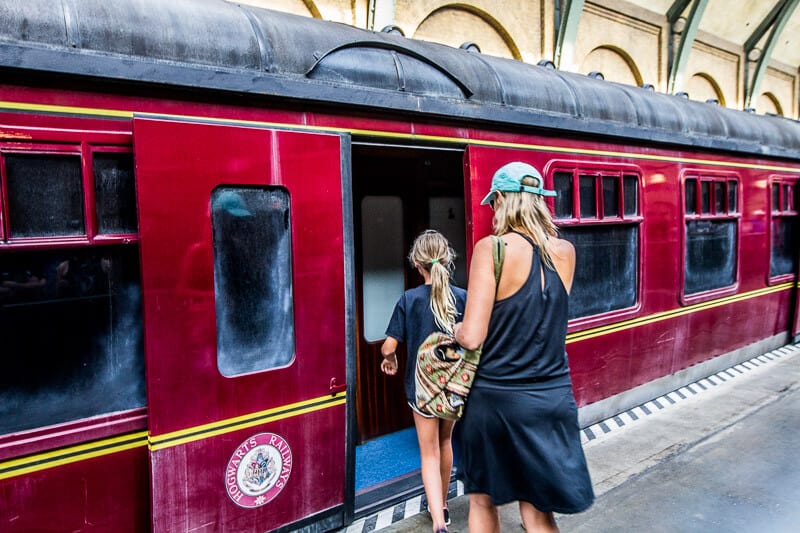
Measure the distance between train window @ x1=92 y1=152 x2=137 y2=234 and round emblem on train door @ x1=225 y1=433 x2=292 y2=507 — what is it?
117 centimetres

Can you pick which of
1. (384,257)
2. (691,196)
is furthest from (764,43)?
(384,257)

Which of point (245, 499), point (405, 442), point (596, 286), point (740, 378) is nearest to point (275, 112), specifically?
point (245, 499)

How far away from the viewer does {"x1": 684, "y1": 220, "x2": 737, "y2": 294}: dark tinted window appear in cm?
566

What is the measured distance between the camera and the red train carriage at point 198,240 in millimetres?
2211

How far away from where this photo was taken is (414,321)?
10.0 feet

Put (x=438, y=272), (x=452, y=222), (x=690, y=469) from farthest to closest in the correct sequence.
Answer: (x=452, y=222)
(x=690, y=469)
(x=438, y=272)

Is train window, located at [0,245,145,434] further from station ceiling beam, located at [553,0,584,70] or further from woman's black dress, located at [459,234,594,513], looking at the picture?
station ceiling beam, located at [553,0,584,70]

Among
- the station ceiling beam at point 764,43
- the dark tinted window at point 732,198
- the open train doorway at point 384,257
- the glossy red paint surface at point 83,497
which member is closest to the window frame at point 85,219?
the glossy red paint surface at point 83,497

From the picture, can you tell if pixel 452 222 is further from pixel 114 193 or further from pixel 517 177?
pixel 114 193

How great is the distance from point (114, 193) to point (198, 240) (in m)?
0.40

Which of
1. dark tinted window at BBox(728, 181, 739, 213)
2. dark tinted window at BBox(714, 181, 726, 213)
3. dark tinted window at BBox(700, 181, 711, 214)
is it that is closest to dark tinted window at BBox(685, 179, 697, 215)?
dark tinted window at BBox(700, 181, 711, 214)

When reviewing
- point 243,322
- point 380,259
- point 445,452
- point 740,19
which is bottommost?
point 445,452

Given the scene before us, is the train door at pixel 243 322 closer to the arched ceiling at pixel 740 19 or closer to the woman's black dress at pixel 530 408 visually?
the woman's black dress at pixel 530 408

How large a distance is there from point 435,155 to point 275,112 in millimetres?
2013
